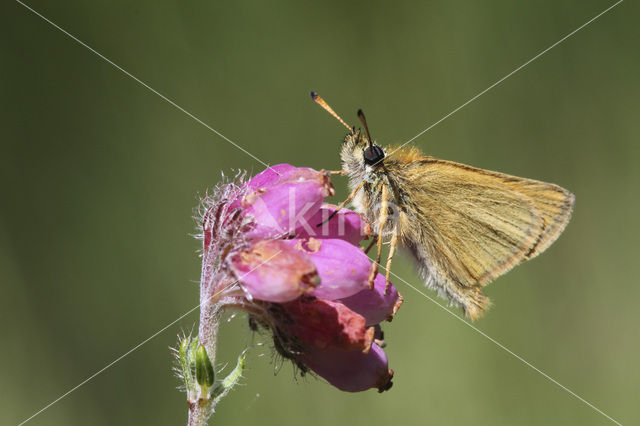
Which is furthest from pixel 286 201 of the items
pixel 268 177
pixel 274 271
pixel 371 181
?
pixel 371 181

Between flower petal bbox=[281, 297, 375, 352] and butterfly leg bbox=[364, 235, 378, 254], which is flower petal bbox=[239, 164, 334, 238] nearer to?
flower petal bbox=[281, 297, 375, 352]

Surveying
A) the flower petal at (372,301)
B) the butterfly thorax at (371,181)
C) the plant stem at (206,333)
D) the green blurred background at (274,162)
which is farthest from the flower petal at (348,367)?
the green blurred background at (274,162)

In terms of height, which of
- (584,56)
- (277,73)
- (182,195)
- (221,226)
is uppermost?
(584,56)

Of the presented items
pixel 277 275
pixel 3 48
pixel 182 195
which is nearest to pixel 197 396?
pixel 277 275

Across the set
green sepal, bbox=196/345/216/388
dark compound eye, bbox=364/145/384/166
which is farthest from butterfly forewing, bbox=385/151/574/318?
green sepal, bbox=196/345/216/388

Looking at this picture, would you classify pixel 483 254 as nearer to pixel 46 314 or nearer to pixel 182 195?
pixel 182 195

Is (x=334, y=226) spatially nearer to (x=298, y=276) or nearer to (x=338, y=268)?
(x=338, y=268)

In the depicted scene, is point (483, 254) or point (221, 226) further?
point (483, 254)

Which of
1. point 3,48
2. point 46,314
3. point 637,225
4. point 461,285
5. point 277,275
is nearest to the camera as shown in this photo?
point 277,275
